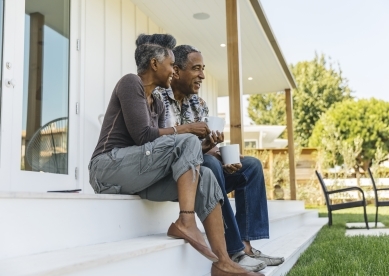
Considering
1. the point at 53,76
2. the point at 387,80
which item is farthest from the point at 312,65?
the point at 53,76

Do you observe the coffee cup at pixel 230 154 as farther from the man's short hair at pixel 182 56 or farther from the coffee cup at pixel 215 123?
the man's short hair at pixel 182 56

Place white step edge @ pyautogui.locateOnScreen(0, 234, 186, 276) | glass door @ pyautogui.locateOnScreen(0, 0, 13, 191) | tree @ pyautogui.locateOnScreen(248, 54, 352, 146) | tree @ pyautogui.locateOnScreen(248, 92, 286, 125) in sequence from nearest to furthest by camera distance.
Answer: white step edge @ pyautogui.locateOnScreen(0, 234, 186, 276) → glass door @ pyautogui.locateOnScreen(0, 0, 13, 191) → tree @ pyautogui.locateOnScreen(248, 54, 352, 146) → tree @ pyautogui.locateOnScreen(248, 92, 286, 125)

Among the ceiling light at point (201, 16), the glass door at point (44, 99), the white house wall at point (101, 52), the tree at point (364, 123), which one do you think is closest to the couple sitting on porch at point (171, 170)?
the glass door at point (44, 99)

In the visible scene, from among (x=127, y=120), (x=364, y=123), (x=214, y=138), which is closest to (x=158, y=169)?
(x=127, y=120)

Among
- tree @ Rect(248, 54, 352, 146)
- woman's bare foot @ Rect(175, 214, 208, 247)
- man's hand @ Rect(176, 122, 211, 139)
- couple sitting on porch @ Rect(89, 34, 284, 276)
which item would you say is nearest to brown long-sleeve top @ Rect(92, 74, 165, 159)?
couple sitting on porch @ Rect(89, 34, 284, 276)

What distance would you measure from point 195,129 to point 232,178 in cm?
44

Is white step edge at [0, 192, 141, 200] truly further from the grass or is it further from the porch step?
the grass

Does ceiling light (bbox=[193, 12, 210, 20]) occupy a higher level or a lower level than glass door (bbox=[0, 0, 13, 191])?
higher

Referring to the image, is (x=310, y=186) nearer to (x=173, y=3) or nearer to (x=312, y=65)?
(x=173, y=3)

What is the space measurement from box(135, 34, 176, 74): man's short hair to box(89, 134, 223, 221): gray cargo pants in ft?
1.36

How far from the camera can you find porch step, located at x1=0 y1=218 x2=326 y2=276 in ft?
3.72

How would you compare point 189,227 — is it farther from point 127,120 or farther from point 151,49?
point 151,49

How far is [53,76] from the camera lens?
11.2 feet

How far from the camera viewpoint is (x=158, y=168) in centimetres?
186
